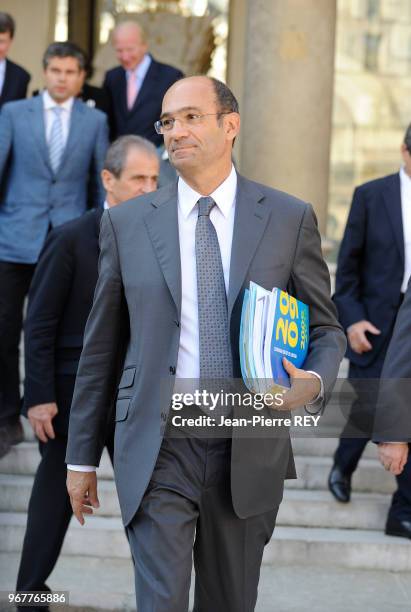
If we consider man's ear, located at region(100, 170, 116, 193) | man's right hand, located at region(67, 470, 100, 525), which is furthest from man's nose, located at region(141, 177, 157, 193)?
man's right hand, located at region(67, 470, 100, 525)

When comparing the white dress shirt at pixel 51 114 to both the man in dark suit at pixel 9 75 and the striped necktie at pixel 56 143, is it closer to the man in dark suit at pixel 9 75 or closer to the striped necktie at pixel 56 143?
the striped necktie at pixel 56 143

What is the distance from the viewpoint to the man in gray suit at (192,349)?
146 inches

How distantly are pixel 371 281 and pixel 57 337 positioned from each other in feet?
6.62

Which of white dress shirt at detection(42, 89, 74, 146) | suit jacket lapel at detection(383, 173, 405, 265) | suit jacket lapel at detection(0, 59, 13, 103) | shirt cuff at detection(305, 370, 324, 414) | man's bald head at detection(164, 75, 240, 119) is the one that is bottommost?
shirt cuff at detection(305, 370, 324, 414)

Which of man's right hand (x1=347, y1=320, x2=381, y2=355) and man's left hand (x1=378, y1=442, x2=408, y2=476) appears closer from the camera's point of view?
man's left hand (x1=378, y1=442, x2=408, y2=476)

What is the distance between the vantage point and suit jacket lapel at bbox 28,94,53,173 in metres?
7.32

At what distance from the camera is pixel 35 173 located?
24.1 ft

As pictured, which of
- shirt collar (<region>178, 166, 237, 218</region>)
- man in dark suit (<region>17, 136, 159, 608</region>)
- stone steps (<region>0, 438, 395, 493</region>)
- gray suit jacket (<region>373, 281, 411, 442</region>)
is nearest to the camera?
shirt collar (<region>178, 166, 237, 218</region>)

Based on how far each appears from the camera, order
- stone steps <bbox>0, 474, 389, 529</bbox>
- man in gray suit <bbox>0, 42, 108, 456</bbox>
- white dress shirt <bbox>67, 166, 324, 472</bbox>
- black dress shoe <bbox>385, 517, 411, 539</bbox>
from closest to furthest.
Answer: white dress shirt <bbox>67, 166, 324, 472</bbox>, black dress shoe <bbox>385, 517, 411, 539</bbox>, stone steps <bbox>0, 474, 389, 529</bbox>, man in gray suit <bbox>0, 42, 108, 456</bbox>

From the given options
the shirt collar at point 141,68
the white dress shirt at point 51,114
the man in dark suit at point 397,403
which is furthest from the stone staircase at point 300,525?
the shirt collar at point 141,68

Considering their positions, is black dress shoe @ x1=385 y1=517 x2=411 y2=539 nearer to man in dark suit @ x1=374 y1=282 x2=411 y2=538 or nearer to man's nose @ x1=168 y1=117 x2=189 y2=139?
man in dark suit @ x1=374 y1=282 x2=411 y2=538

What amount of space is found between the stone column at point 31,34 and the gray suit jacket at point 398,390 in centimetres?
760

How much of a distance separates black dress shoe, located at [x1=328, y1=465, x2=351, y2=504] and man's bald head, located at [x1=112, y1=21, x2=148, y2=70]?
322 centimetres

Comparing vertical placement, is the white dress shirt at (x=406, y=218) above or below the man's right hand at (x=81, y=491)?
above
